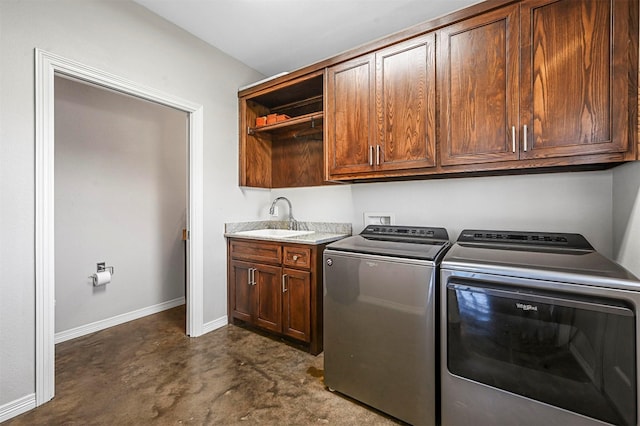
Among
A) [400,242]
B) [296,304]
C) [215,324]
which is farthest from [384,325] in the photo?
[215,324]

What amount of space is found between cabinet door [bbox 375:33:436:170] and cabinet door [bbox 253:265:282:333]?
51.1 inches

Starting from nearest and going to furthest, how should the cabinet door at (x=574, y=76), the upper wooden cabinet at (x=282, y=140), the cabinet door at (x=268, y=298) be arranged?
the cabinet door at (x=574, y=76) → the cabinet door at (x=268, y=298) → the upper wooden cabinet at (x=282, y=140)

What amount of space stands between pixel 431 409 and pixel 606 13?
2.10 meters

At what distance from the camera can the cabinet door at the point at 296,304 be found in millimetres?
2211

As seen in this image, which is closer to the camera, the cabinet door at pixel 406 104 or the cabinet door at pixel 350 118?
the cabinet door at pixel 406 104

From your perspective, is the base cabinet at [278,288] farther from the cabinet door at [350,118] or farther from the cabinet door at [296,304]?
the cabinet door at [350,118]

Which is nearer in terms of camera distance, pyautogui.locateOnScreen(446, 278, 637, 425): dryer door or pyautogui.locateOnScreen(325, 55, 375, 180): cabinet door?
pyautogui.locateOnScreen(446, 278, 637, 425): dryer door

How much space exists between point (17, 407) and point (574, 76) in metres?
3.43

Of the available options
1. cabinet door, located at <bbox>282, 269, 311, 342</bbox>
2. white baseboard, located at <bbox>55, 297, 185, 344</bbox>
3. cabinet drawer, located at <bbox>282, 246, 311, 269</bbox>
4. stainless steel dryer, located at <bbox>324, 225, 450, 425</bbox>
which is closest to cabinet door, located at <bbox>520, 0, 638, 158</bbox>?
stainless steel dryer, located at <bbox>324, 225, 450, 425</bbox>

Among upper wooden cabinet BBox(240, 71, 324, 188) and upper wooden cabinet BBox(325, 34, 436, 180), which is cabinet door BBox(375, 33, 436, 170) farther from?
upper wooden cabinet BBox(240, 71, 324, 188)

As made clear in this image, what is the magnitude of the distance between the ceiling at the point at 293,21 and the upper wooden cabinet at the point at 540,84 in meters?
0.59

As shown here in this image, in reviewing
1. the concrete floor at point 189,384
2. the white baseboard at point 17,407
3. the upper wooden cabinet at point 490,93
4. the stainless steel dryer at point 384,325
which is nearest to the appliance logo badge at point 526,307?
the stainless steel dryer at point 384,325

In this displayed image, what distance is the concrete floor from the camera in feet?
5.05

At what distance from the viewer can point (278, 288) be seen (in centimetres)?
239
